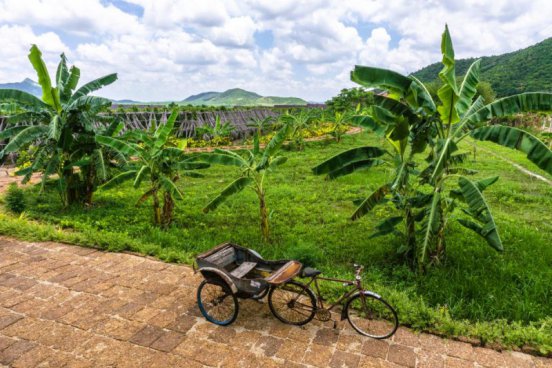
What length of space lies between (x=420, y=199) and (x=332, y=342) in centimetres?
272

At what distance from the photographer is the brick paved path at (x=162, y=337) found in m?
3.60

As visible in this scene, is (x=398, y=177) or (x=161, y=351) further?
(x=398, y=177)

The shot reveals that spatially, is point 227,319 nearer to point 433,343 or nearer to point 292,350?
point 292,350

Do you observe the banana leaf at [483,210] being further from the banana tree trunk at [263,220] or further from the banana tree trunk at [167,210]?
the banana tree trunk at [167,210]

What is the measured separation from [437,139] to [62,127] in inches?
300

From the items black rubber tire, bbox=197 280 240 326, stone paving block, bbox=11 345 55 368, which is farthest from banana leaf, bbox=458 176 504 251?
stone paving block, bbox=11 345 55 368

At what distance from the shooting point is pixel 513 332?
3928mm

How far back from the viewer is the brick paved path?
11.8 ft

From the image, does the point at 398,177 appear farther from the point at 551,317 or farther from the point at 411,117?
the point at 551,317

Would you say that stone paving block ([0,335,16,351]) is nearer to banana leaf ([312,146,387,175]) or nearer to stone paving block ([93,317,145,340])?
stone paving block ([93,317,145,340])

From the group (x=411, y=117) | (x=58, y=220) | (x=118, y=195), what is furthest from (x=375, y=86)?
(x=118, y=195)

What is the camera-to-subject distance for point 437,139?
5402 mm

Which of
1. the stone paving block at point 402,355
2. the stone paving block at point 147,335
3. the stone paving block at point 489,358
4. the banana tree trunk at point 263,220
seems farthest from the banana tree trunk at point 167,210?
the stone paving block at point 489,358

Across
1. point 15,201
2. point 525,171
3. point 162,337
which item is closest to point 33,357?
point 162,337
